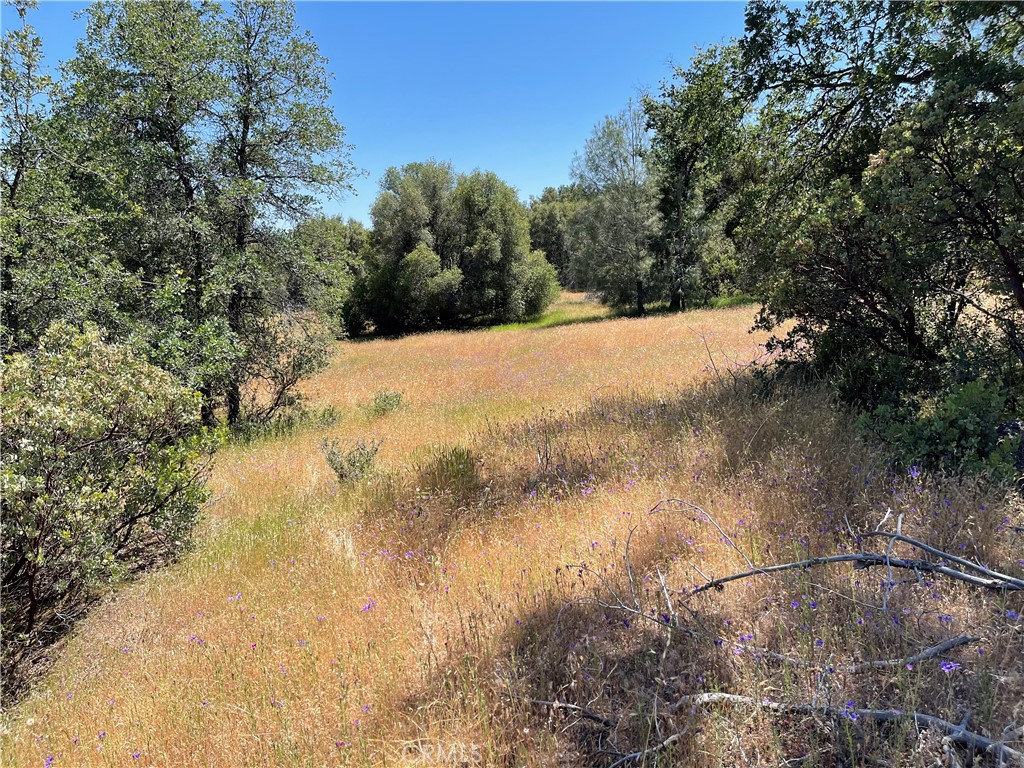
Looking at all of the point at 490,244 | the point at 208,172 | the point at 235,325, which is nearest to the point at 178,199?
the point at 208,172

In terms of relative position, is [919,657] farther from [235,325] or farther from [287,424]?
[235,325]

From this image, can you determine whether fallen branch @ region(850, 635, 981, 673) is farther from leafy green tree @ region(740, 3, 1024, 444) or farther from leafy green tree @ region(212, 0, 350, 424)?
leafy green tree @ region(212, 0, 350, 424)

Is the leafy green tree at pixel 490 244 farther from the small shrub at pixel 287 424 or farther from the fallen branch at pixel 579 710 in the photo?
the fallen branch at pixel 579 710

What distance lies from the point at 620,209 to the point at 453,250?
46.9 feet

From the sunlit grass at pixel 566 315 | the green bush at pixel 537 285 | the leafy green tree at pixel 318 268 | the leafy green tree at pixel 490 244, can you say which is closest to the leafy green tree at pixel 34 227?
the leafy green tree at pixel 318 268

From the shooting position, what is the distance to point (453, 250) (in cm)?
3891

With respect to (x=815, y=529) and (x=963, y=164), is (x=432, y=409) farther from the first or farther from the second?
(x=963, y=164)

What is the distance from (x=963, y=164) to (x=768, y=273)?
2.12 m

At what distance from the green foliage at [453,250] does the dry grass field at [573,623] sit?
3312 cm

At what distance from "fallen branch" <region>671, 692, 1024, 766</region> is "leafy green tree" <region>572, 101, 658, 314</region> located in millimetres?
32160

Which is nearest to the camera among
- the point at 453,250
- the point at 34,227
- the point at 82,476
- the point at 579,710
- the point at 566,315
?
the point at 579,710

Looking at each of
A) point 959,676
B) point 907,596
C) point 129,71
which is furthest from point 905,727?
point 129,71

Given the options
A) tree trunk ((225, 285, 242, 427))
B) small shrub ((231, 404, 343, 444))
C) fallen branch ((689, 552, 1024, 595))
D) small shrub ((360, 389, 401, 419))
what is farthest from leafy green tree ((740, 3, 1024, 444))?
tree trunk ((225, 285, 242, 427))

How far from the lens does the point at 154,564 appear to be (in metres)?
4.78
